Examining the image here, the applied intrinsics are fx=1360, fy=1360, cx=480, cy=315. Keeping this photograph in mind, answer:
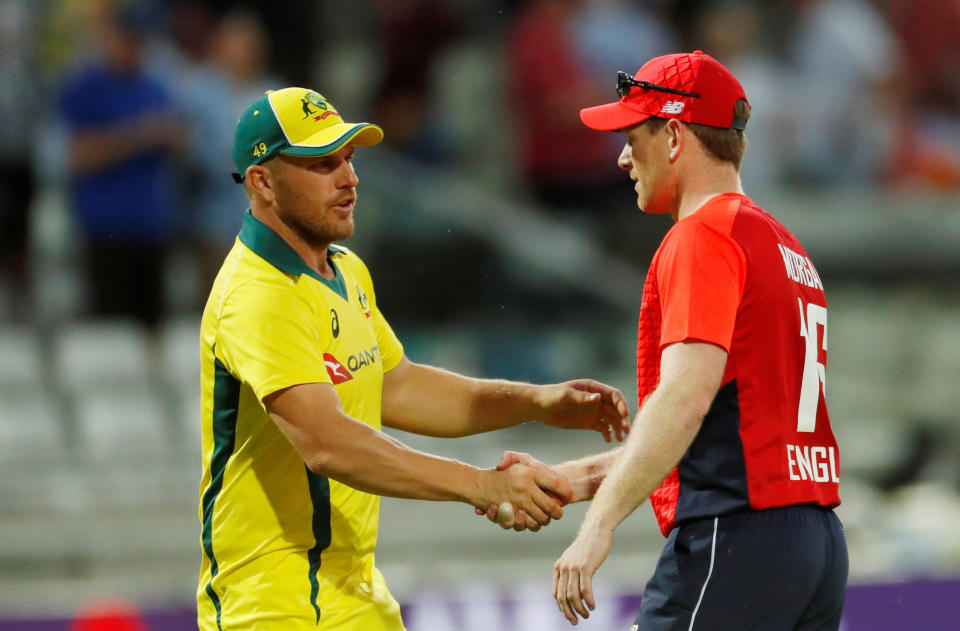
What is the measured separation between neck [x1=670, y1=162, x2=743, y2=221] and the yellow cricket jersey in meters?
1.04

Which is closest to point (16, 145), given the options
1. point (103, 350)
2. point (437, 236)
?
point (103, 350)

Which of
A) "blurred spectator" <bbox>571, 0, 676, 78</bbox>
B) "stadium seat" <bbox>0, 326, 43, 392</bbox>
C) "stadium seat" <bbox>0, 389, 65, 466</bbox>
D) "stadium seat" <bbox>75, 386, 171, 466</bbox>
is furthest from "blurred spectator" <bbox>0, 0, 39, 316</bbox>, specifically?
"blurred spectator" <bbox>571, 0, 676, 78</bbox>

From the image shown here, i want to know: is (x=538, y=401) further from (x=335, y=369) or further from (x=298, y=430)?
(x=298, y=430)

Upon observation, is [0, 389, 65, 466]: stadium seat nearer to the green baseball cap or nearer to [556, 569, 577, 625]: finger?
the green baseball cap

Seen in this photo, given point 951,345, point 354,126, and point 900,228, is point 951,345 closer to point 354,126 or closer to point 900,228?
point 900,228

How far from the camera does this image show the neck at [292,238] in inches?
154

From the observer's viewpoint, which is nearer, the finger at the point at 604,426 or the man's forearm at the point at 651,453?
the man's forearm at the point at 651,453

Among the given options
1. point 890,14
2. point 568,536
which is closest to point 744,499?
point 568,536

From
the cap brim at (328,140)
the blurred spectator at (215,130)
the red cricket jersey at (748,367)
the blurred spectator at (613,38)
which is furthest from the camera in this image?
the blurred spectator at (613,38)

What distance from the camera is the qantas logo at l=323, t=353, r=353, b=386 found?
3.81 metres

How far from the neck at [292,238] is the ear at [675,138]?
104 centimetres

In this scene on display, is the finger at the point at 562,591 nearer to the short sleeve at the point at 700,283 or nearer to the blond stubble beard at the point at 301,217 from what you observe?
the short sleeve at the point at 700,283

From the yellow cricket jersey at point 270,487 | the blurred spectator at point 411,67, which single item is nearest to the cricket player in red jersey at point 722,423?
the yellow cricket jersey at point 270,487

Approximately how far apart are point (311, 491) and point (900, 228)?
7657 mm
